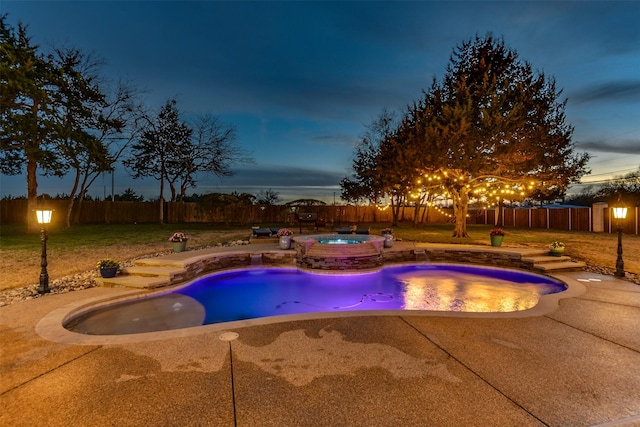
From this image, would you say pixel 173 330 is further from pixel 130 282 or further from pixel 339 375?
pixel 130 282

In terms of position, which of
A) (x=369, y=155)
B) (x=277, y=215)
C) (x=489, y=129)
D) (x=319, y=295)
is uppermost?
(x=369, y=155)

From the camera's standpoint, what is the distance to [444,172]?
13742mm

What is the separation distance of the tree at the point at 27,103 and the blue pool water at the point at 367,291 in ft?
35.9

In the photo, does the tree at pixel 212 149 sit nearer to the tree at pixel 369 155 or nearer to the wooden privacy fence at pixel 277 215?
the wooden privacy fence at pixel 277 215

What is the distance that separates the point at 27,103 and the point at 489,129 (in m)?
19.3

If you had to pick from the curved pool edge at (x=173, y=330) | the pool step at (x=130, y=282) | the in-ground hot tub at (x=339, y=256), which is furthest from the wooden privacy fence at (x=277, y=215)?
the curved pool edge at (x=173, y=330)

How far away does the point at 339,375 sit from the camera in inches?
111

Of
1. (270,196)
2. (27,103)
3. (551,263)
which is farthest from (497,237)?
(270,196)

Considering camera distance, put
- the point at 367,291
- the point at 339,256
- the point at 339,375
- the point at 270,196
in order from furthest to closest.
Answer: the point at 270,196, the point at 339,256, the point at 367,291, the point at 339,375

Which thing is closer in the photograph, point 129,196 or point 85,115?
point 85,115

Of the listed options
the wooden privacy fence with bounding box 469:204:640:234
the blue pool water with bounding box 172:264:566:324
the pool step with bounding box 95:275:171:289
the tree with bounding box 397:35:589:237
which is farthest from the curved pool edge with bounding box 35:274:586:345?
the wooden privacy fence with bounding box 469:204:640:234

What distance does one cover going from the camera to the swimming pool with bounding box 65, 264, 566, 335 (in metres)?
5.32

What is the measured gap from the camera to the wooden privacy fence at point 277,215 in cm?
1873

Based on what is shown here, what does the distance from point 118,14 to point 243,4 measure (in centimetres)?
421
